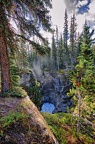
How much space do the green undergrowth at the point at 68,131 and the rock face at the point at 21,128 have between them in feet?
8.30

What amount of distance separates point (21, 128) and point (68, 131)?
483cm

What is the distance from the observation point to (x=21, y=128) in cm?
523

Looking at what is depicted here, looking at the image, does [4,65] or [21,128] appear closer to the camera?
[21,128]

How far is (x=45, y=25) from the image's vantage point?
8.24 metres

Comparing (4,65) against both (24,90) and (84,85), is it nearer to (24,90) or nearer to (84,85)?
(24,90)

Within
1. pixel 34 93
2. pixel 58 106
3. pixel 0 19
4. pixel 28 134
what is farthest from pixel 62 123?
pixel 58 106

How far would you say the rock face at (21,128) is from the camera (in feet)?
15.7

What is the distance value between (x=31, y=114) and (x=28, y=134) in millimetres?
1050

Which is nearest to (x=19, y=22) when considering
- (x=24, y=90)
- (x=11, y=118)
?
(x=24, y=90)

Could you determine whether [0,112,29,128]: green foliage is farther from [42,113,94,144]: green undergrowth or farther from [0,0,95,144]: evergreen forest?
[42,113,94,144]: green undergrowth

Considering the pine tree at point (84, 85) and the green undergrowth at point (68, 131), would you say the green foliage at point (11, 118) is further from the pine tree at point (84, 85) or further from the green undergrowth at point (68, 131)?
the pine tree at point (84, 85)

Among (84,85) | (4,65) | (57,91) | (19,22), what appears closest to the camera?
(4,65)

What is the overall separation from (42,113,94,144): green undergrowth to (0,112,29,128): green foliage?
2995mm

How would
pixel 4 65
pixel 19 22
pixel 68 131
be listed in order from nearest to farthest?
pixel 4 65 < pixel 19 22 < pixel 68 131
